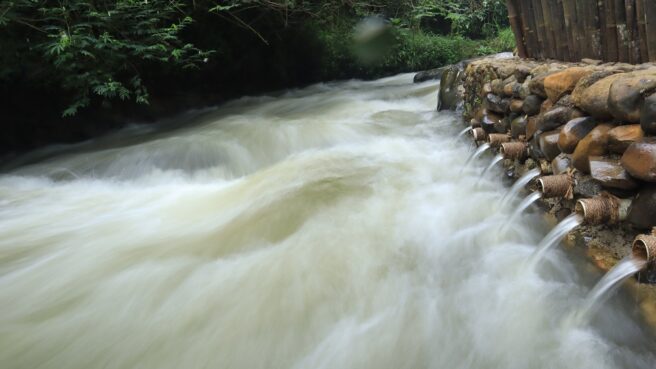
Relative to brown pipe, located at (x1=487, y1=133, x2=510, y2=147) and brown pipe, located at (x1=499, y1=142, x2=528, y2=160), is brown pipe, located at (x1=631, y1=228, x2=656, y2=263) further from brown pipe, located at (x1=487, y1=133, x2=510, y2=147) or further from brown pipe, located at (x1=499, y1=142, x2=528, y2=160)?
brown pipe, located at (x1=487, y1=133, x2=510, y2=147)

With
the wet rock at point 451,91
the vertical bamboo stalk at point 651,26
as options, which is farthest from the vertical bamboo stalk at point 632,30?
the wet rock at point 451,91

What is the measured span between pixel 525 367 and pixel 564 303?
50 cm

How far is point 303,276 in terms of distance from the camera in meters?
2.73

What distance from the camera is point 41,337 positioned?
7.82ft

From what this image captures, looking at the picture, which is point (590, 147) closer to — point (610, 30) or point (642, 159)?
point (642, 159)

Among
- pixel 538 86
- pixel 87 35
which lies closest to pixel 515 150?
pixel 538 86

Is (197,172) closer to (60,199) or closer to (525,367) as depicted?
(60,199)

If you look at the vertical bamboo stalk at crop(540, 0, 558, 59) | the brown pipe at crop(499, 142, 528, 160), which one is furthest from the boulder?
the vertical bamboo stalk at crop(540, 0, 558, 59)

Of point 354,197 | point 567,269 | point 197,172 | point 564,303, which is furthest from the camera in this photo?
point 197,172

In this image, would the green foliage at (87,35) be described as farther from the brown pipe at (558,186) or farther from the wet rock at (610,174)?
the wet rock at (610,174)

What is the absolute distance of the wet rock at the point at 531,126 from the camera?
125 inches

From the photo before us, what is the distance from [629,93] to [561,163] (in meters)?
0.72

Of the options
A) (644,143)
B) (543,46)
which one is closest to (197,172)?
(543,46)

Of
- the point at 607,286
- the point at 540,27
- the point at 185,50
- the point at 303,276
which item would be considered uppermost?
the point at 185,50
